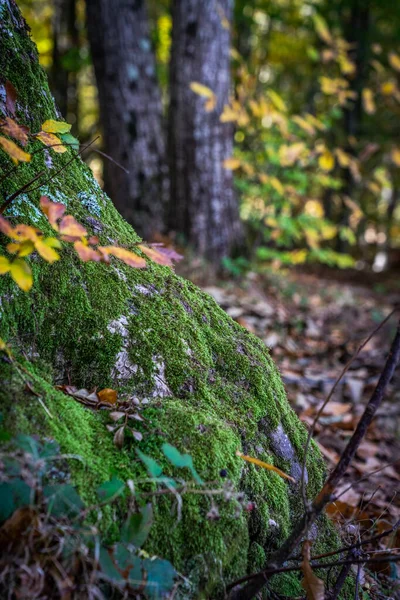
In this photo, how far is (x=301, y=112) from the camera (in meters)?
14.8

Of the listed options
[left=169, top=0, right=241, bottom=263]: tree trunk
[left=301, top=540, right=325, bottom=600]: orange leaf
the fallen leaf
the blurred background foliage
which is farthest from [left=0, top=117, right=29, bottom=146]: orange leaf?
[left=169, top=0, right=241, bottom=263]: tree trunk

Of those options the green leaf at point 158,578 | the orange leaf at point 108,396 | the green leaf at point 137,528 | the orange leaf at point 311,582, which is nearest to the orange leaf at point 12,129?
the orange leaf at point 108,396

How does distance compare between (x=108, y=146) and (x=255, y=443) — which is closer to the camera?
(x=255, y=443)

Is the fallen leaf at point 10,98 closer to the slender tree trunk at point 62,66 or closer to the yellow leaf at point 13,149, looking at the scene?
the yellow leaf at point 13,149

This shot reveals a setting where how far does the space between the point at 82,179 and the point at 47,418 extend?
998mm

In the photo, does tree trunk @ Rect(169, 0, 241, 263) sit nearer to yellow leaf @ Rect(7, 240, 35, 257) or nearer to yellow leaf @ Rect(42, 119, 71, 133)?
yellow leaf @ Rect(42, 119, 71, 133)

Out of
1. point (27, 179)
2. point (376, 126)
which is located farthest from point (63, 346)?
point (376, 126)

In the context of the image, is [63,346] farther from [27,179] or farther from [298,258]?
[298,258]

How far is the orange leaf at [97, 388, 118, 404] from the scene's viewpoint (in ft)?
4.75

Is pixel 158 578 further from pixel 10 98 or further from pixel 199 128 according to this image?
pixel 199 128

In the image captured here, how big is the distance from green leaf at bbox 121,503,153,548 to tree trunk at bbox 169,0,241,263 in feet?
16.7

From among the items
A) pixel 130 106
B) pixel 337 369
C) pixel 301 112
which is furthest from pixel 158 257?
pixel 301 112

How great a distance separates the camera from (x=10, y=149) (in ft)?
4.11

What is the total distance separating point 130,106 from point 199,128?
3.02 feet
